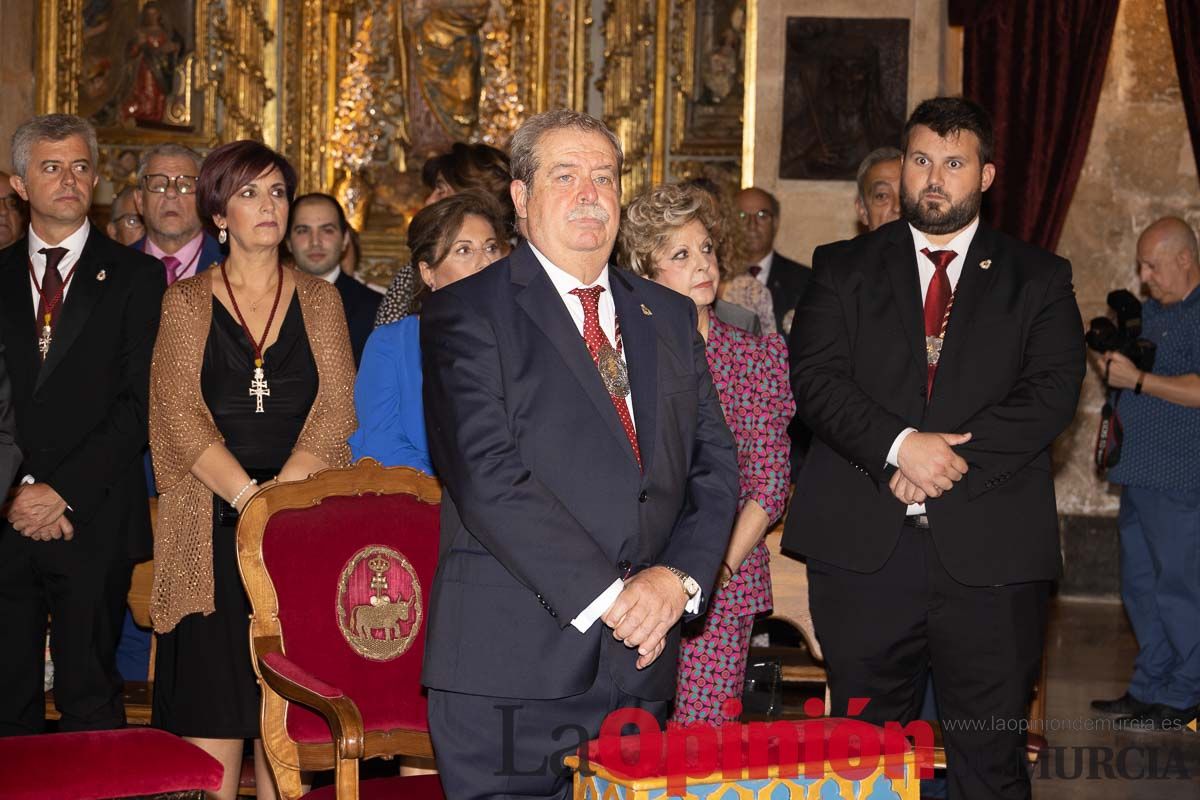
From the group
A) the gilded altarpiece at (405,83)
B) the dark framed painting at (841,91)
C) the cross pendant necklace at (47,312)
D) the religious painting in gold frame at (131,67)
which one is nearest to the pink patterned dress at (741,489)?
the cross pendant necklace at (47,312)

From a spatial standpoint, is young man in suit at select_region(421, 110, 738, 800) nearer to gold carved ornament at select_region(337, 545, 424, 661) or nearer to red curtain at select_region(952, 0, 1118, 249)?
gold carved ornament at select_region(337, 545, 424, 661)

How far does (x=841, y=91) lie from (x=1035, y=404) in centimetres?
467

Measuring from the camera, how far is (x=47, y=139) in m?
4.56

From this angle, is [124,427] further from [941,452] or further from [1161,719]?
[1161,719]

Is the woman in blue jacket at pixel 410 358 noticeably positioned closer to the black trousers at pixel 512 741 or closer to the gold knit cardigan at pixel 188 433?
the gold knit cardigan at pixel 188 433

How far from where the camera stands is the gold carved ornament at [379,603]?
11.9 ft

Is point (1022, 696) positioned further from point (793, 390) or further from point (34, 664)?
point (34, 664)

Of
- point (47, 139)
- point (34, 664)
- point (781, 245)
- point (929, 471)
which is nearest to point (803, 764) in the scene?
point (929, 471)

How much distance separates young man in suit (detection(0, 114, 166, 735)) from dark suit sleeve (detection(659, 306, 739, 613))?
1995mm

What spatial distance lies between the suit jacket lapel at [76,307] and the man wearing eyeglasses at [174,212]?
3.05 feet

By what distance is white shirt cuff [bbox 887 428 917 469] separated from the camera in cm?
371

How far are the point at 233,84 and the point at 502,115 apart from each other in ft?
5.79

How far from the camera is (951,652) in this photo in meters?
3.76

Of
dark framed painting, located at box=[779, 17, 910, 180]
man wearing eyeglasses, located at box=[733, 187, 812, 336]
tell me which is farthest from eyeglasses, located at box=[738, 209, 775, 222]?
dark framed painting, located at box=[779, 17, 910, 180]
